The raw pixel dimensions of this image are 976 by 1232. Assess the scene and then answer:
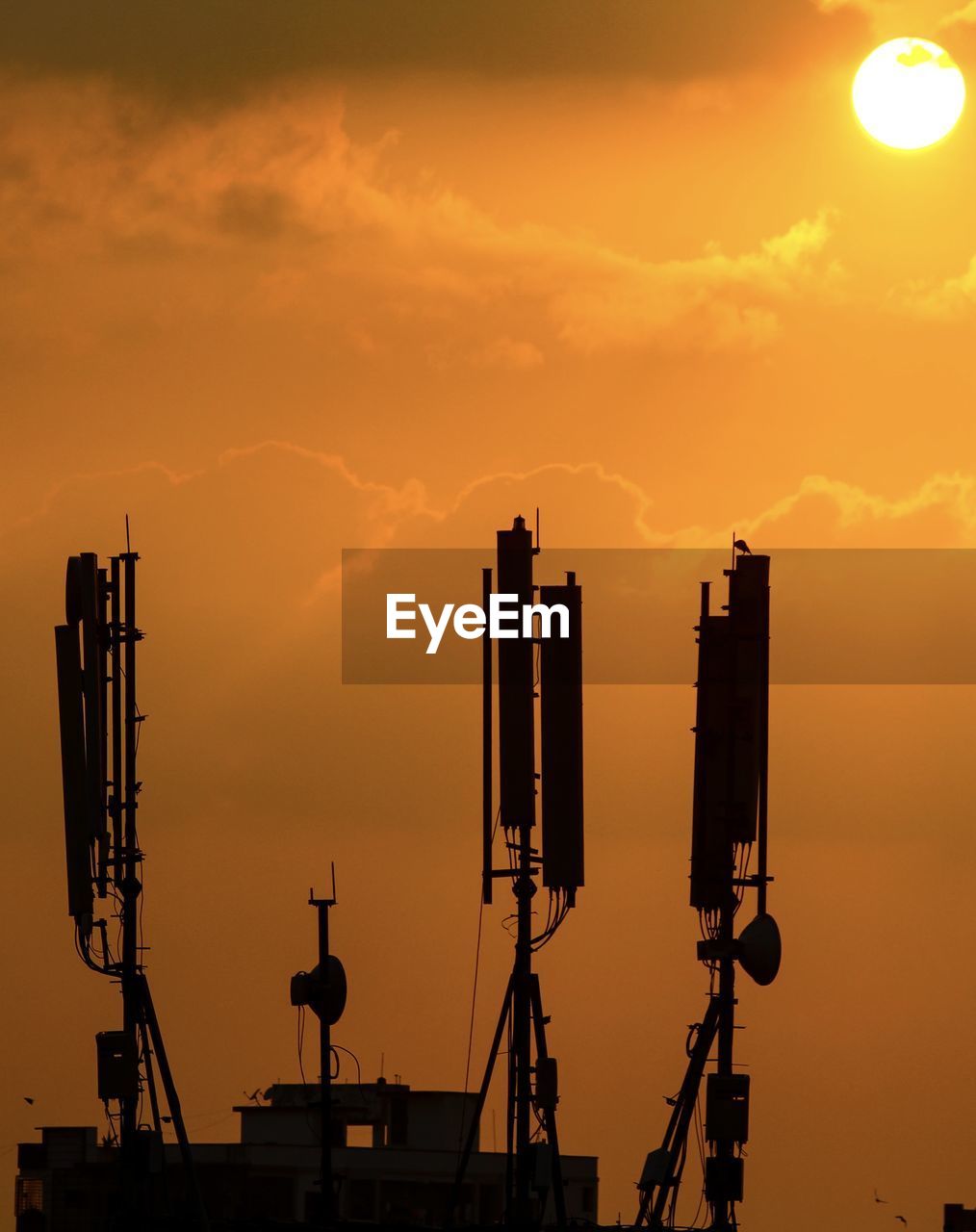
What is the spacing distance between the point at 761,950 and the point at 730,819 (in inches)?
103

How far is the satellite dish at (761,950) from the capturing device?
56.0 metres

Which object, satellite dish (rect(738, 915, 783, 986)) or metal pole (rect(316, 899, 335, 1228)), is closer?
satellite dish (rect(738, 915, 783, 986))

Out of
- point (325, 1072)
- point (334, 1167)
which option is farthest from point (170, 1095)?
point (334, 1167)

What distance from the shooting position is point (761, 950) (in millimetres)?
56031

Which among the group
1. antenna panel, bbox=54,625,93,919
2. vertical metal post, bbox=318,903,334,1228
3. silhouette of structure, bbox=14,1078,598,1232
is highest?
antenna panel, bbox=54,625,93,919

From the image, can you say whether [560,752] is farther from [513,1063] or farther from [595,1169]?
[595,1169]

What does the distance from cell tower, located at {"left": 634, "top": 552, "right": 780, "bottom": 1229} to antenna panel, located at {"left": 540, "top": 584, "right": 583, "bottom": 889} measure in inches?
95.1

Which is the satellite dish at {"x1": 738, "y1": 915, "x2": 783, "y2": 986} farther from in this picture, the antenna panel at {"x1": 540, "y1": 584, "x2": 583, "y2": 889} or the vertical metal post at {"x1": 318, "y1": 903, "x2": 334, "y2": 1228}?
the vertical metal post at {"x1": 318, "y1": 903, "x2": 334, "y2": 1228}

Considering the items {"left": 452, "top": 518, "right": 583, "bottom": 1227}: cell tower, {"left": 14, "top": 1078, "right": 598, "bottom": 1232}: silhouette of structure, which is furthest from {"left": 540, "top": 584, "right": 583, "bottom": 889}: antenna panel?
{"left": 14, "top": 1078, "right": 598, "bottom": 1232}: silhouette of structure

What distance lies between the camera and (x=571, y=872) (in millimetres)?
56469

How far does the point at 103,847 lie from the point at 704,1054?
12993 mm

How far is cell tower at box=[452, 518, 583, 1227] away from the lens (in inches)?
2219

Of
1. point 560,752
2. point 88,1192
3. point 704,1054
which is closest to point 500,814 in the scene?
point 560,752

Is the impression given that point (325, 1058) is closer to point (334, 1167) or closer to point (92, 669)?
point (92, 669)
